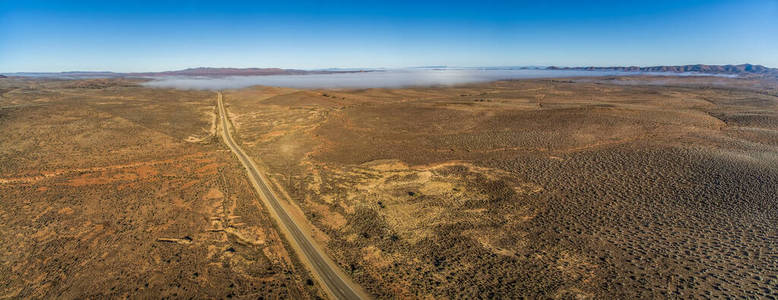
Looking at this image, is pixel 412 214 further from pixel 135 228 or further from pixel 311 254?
pixel 135 228

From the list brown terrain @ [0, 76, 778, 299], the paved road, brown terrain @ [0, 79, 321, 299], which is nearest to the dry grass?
brown terrain @ [0, 76, 778, 299]

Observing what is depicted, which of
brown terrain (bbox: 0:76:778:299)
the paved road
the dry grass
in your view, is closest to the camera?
the paved road

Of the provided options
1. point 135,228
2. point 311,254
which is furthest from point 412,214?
point 135,228

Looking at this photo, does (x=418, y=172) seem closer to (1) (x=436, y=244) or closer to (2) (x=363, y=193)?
(2) (x=363, y=193)

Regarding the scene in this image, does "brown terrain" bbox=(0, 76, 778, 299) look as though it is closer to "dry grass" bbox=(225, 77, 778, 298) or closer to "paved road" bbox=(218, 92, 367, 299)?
"dry grass" bbox=(225, 77, 778, 298)

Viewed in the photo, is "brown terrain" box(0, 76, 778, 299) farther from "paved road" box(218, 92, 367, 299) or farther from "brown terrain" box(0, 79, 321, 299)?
"paved road" box(218, 92, 367, 299)

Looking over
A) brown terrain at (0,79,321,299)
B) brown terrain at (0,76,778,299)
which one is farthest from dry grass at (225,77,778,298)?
brown terrain at (0,79,321,299)

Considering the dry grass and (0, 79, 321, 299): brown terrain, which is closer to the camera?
(0, 79, 321, 299): brown terrain

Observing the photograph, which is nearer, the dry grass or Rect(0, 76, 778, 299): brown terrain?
Rect(0, 76, 778, 299): brown terrain

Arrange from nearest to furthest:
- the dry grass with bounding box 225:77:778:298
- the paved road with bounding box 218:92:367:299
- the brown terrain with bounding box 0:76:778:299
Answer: the paved road with bounding box 218:92:367:299 < the brown terrain with bounding box 0:76:778:299 < the dry grass with bounding box 225:77:778:298
